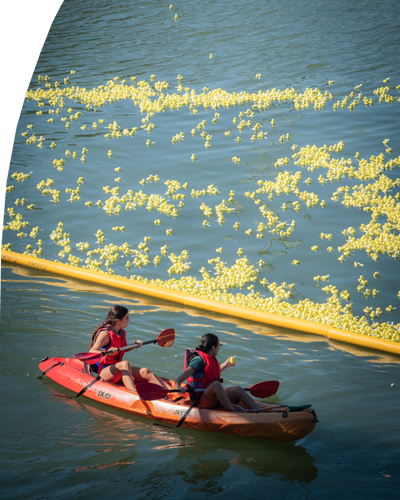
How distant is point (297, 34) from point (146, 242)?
1629cm

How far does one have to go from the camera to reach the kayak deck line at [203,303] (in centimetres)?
802

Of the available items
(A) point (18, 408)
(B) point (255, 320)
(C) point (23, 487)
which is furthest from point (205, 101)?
(C) point (23, 487)

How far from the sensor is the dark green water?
5.10 meters

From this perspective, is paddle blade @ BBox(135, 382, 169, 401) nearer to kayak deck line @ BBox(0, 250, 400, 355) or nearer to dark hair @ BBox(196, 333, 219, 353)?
dark hair @ BBox(196, 333, 219, 353)

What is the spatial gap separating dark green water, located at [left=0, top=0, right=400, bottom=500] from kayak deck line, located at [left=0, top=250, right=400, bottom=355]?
0.63 feet

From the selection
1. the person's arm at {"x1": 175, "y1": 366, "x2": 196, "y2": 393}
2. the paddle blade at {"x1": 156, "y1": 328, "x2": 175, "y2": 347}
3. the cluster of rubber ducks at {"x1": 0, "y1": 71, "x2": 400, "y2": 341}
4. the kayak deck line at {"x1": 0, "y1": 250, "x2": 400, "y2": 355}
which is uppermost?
A: the cluster of rubber ducks at {"x1": 0, "y1": 71, "x2": 400, "y2": 341}

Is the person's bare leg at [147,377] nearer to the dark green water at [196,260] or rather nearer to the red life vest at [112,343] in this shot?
the red life vest at [112,343]

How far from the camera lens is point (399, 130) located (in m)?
15.4

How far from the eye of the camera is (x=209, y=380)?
18.6ft

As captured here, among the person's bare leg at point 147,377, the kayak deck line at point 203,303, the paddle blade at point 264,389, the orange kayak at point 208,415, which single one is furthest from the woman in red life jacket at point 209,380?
the kayak deck line at point 203,303

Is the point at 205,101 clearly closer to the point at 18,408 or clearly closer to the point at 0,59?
the point at 0,59

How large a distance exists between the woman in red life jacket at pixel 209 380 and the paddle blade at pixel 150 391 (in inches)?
10.0

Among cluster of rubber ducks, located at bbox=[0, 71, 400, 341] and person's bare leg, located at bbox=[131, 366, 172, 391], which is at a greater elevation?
cluster of rubber ducks, located at bbox=[0, 71, 400, 341]

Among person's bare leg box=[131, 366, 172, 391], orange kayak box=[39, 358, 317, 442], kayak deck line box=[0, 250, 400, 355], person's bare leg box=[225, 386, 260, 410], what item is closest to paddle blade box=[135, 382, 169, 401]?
orange kayak box=[39, 358, 317, 442]
